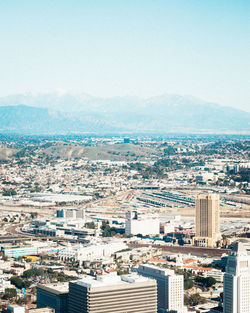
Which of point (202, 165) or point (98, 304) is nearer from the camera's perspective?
point (98, 304)

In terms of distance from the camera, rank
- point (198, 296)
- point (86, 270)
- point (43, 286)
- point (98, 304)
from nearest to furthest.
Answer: point (98, 304)
point (43, 286)
point (198, 296)
point (86, 270)

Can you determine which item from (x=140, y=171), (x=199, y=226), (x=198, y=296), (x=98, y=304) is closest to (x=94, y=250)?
(x=199, y=226)

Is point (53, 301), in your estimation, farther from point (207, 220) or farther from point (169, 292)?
point (207, 220)

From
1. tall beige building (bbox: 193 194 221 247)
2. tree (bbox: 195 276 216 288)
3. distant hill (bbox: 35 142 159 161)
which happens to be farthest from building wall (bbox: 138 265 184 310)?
distant hill (bbox: 35 142 159 161)

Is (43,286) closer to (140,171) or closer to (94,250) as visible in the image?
(94,250)

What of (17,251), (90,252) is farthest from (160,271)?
(17,251)

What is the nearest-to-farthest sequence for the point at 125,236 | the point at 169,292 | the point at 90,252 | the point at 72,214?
1. the point at 169,292
2. the point at 90,252
3. the point at 125,236
4. the point at 72,214

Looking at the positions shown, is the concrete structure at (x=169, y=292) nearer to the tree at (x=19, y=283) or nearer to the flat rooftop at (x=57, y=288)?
the flat rooftop at (x=57, y=288)
